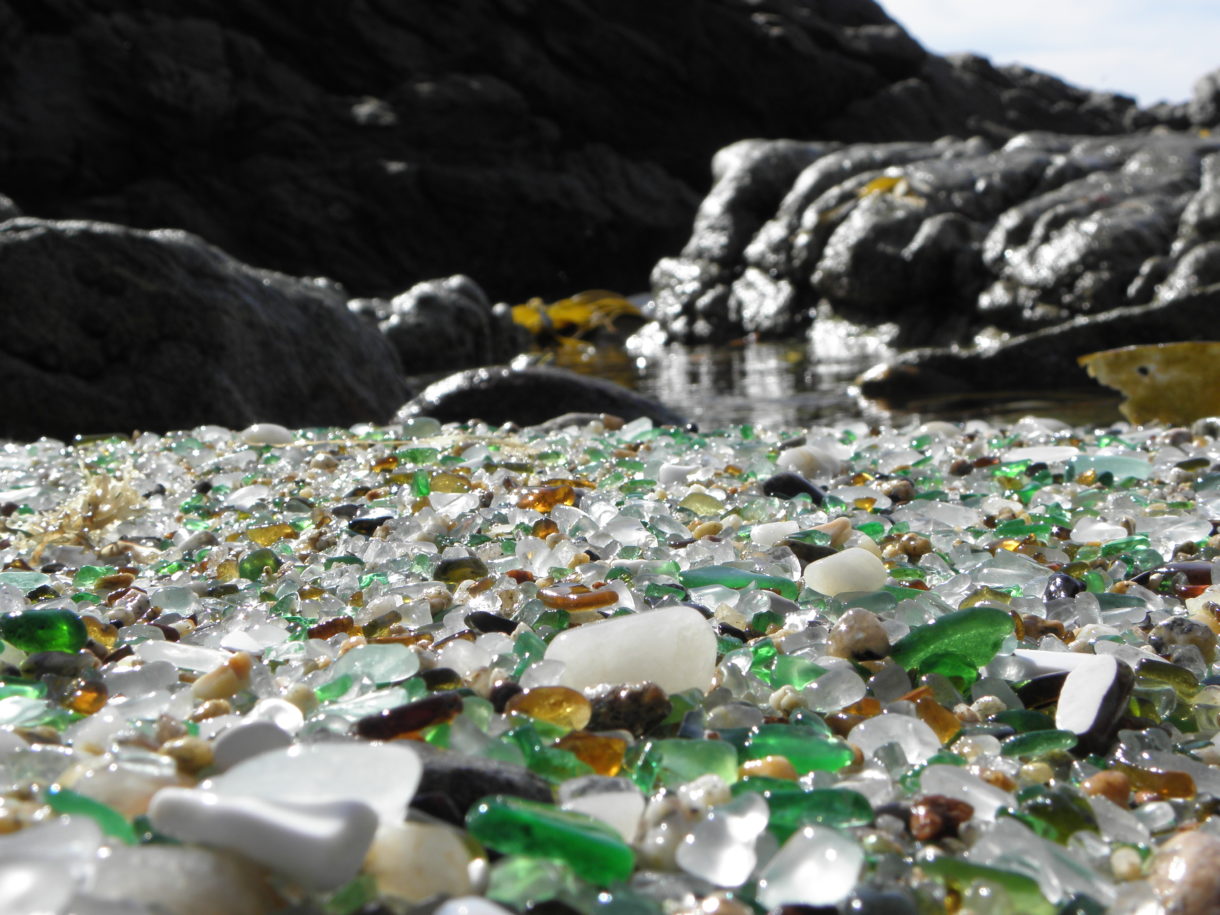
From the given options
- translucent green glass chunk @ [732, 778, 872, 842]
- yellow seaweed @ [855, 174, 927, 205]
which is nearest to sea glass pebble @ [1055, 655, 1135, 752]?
translucent green glass chunk @ [732, 778, 872, 842]

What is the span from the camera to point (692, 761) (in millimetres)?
918

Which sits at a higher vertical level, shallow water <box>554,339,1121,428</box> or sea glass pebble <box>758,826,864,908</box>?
sea glass pebble <box>758,826,864,908</box>

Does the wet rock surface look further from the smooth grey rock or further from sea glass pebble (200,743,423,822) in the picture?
the smooth grey rock

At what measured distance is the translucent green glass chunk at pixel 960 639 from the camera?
118 cm

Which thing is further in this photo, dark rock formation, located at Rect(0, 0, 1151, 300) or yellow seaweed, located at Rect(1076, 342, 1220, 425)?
dark rock formation, located at Rect(0, 0, 1151, 300)

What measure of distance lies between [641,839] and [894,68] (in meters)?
28.1

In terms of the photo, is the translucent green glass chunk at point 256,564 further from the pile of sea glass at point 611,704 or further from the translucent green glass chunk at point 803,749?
the translucent green glass chunk at point 803,749

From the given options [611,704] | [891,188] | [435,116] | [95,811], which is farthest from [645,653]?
[435,116]

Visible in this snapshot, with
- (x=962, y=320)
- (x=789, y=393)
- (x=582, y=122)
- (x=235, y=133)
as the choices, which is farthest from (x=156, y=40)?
(x=789, y=393)

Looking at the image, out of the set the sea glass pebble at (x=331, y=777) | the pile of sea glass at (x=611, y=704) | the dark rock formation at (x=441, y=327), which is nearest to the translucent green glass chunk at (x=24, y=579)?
the pile of sea glass at (x=611, y=704)

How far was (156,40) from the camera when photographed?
19.5m

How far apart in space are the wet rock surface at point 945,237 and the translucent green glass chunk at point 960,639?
24.4 feet

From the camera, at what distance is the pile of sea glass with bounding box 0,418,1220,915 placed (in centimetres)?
73

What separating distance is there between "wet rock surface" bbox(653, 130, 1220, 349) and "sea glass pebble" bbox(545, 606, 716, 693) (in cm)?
769
